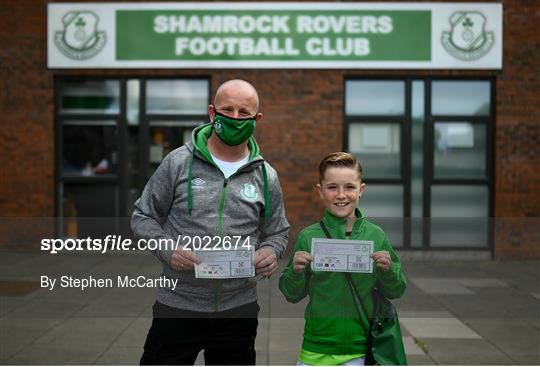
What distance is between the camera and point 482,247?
17.0 feet

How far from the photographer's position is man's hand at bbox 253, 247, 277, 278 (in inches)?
117

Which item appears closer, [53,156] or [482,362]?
[482,362]

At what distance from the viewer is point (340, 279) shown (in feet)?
10.0

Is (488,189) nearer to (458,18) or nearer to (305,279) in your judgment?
(458,18)

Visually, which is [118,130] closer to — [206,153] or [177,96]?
[177,96]

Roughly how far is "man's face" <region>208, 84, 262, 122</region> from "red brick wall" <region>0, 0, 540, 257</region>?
8.34m

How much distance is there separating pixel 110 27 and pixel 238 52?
6.72 ft

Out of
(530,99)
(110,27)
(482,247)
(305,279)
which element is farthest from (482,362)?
(110,27)

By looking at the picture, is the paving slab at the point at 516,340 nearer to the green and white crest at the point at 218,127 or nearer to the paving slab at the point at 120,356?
the paving slab at the point at 120,356

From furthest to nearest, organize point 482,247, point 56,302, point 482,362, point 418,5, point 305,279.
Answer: point 418,5 → point 482,362 → point 482,247 → point 56,302 → point 305,279

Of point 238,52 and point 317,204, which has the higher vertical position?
point 238,52

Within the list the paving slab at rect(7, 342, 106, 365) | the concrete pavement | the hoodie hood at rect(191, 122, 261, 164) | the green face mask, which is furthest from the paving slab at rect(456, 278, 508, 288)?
the paving slab at rect(7, 342, 106, 365)

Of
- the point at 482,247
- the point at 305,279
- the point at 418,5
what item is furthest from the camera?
the point at 418,5

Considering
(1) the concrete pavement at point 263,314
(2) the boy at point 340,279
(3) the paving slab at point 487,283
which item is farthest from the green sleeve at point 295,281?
(3) the paving slab at point 487,283
